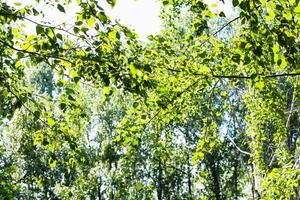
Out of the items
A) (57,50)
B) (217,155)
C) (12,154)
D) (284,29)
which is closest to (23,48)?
(57,50)

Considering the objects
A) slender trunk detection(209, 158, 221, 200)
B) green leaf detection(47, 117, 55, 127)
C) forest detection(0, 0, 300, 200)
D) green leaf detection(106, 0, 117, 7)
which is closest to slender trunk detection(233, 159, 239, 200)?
slender trunk detection(209, 158, 221, 200)

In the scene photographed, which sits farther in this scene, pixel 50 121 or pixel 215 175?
pixel 215 175

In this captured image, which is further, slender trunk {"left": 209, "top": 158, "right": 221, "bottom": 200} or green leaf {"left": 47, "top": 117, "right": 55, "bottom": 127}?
slender trunk {"left": 209, "top": 158, "right": 221, "bottom": 200}

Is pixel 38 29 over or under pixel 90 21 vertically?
under

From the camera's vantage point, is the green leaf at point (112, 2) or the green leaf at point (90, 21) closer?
the green leaf at point (112, 2)

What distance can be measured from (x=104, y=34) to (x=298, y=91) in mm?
10219

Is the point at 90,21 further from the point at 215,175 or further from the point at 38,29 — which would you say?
the point at 215,175

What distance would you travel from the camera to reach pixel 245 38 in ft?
15.9

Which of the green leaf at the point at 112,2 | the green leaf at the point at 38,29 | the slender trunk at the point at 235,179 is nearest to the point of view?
the green leaf at the point at 38,29

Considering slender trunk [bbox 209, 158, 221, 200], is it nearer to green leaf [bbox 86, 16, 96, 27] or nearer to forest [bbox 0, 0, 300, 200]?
forest [bbox 0, 0, 300, 200]

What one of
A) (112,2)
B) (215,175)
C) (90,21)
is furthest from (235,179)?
(112,2)

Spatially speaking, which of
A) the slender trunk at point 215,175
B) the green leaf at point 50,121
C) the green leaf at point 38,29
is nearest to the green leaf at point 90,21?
the green leaf at point 38,29

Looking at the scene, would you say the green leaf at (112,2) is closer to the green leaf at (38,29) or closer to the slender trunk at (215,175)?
the green leaf at (38,29)

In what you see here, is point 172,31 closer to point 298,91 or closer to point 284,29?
point 298,91
